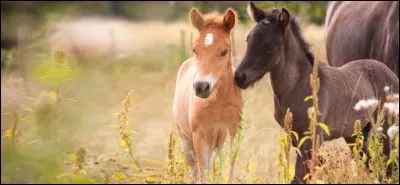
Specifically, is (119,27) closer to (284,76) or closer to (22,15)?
(22,15)

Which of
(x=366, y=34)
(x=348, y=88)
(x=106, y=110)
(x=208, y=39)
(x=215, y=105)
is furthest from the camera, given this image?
(x=106, y=110)

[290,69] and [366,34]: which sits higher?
[366,34]

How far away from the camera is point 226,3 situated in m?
21.3

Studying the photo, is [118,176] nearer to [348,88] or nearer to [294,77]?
[294,77]

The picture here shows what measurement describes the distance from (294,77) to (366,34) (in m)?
3.86

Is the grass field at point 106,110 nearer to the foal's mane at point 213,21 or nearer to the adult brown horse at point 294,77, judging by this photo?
the adult brown horse at point 294,77

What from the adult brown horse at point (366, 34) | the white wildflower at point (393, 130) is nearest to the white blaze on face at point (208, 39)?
the white wildflower at point (393, 130)

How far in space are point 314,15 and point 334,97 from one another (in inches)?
589

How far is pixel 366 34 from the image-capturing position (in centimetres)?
944

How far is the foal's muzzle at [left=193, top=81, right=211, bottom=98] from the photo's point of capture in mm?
5188

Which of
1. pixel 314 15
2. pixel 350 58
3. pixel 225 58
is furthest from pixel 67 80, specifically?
pixel 314 15

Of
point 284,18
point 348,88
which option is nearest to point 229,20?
point 284,18

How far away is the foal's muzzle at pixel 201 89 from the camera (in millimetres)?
5188

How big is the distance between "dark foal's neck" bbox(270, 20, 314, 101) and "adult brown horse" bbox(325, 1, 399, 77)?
→ 2872 millimetres
